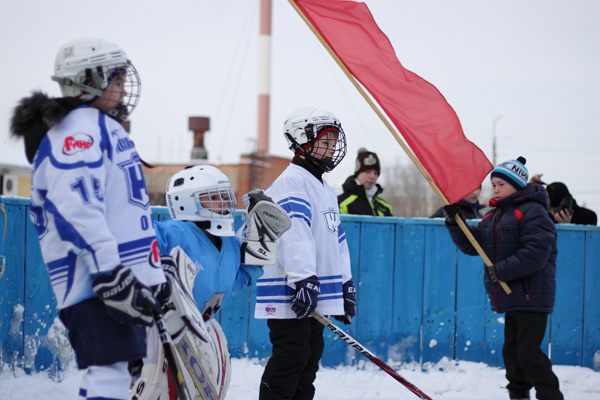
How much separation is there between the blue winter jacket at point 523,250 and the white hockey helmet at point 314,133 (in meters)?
1.37

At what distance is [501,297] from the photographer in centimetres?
421

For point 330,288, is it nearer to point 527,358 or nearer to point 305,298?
point 305,298

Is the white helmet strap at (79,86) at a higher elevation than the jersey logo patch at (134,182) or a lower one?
higher

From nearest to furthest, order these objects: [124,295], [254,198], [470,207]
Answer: [124,295] → [254,198] → [470,207]

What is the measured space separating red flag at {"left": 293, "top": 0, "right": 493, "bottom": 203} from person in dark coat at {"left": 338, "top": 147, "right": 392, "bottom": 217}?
→ 176 centimetres

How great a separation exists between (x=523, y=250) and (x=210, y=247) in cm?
236

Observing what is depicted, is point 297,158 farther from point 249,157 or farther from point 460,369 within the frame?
point 249,157

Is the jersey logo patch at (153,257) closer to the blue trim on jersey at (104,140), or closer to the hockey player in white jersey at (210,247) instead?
the hockey player in white jersey at (210,247)

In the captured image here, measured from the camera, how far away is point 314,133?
11.6 feet

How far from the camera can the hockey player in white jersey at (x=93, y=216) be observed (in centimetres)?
195

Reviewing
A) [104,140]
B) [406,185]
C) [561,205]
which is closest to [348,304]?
[104,140]

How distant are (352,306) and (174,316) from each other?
1538 mm

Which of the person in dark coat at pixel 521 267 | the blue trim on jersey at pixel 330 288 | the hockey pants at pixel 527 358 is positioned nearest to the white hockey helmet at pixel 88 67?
the blue trim on jersey at pixel 330 288

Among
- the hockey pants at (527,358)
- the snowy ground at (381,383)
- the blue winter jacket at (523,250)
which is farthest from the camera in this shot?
the snowy ground at (381,383)
